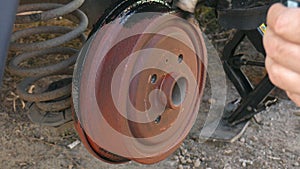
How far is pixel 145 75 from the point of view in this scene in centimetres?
118

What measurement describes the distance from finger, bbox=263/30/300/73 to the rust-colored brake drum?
0.47m

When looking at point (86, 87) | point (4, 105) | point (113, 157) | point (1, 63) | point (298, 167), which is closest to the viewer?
Result: point (1, 63)

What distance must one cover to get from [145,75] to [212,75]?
3.98 feet

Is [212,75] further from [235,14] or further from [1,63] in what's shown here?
[1,63]

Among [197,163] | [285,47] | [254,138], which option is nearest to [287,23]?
[285,47]

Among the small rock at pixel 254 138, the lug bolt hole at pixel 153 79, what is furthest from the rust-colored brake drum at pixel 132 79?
the small rock at pixel 254 138

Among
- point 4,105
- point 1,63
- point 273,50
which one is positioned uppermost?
point 273,50

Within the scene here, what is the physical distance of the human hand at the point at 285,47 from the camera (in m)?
0.66

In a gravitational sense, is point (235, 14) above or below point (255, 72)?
above

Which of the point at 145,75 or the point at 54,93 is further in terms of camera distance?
the point at 54,93

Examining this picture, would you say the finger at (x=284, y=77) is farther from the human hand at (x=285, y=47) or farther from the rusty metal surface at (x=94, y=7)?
the rusty metal surface at (x=94, y=7)

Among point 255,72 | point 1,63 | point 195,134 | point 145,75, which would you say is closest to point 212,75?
point 255,72

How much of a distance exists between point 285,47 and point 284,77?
43 millimetres

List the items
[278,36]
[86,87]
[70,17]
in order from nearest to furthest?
1. [278,36]
2. [86,87]
3. [70,17]
